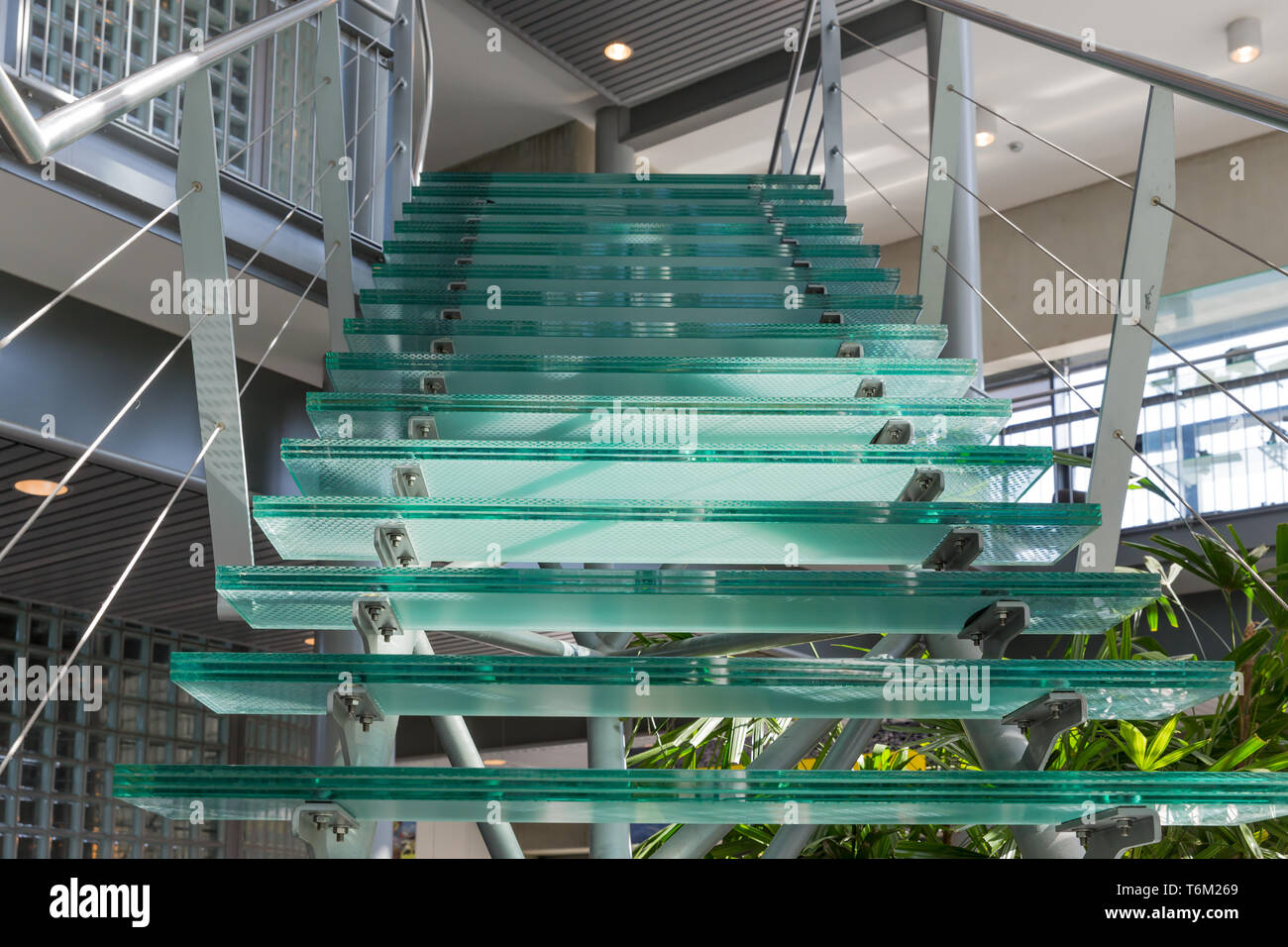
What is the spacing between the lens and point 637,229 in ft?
11.7

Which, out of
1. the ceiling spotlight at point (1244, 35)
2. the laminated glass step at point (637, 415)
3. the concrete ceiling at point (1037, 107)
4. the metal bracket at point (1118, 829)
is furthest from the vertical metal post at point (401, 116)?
the ceiling spotlight at point (1244, 35)

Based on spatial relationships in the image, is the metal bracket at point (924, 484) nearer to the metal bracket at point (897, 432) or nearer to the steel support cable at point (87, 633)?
the metal bracket at point (897, 432)

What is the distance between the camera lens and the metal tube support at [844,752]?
156 cm

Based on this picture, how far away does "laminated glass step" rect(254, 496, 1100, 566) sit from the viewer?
144cm

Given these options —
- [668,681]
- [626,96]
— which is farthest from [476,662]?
[626,96]

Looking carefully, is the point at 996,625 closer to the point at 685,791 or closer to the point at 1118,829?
the point at 1118,829

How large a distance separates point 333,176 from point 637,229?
114cm

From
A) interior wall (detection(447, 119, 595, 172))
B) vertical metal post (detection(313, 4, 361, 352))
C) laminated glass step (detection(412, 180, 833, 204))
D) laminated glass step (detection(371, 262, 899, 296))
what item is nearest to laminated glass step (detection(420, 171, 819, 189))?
laminated glass step (detection(412, 180, 833, 204))

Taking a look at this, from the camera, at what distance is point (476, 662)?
1175mm

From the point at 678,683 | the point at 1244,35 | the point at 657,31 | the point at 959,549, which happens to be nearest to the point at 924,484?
the point at 959,549

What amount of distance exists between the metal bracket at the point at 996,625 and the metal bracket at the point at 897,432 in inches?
23.4

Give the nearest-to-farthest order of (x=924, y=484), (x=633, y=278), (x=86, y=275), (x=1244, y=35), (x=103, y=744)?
1. (x=86, y=275)
2. (x=924, y=484)
3. (x=633, y=278)
4. (x=103, y=744)
5. (x=1244, y=35)
